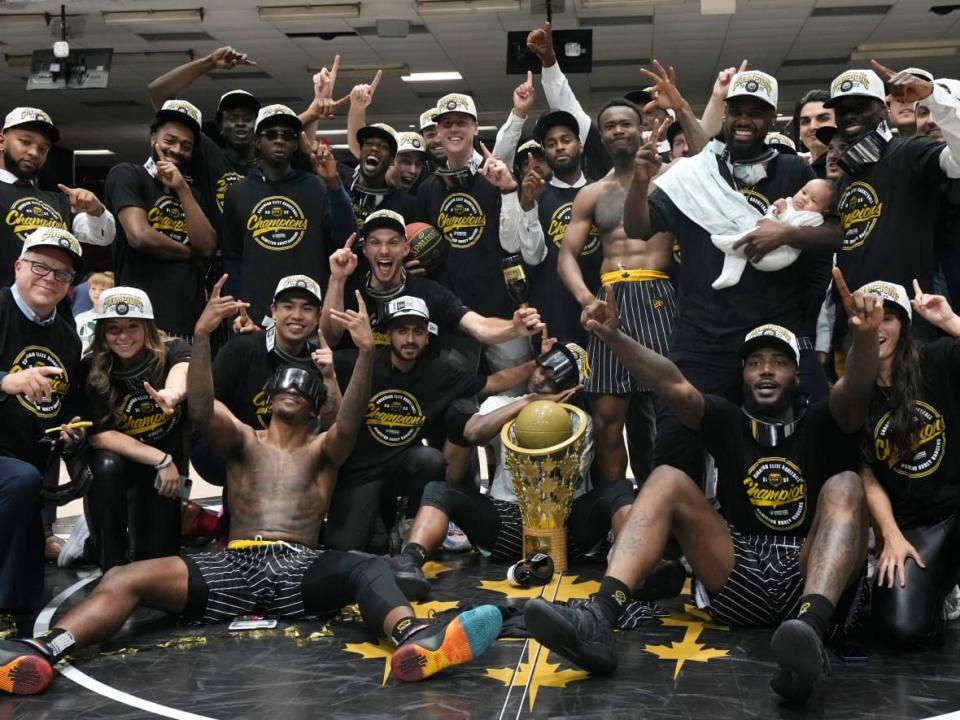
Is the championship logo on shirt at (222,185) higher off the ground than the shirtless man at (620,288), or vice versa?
the championship logo on shirt at (222,185)

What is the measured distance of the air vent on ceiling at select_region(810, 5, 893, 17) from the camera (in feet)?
36.6

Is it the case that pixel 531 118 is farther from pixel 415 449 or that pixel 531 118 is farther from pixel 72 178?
pixel 415 449

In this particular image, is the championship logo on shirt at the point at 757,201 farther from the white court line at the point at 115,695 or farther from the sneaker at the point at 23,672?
the sneaker at the point at 23,672

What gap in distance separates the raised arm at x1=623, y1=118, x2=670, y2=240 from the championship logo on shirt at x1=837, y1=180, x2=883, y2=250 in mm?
749

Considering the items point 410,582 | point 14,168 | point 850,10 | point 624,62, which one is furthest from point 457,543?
point 624,62

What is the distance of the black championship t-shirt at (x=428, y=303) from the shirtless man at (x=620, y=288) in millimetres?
558

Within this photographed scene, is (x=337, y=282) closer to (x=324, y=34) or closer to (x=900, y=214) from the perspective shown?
(x=900, y=214)

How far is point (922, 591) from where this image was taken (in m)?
3.80

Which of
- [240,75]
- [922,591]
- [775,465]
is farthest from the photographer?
[240,75]

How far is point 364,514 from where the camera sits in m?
4.98

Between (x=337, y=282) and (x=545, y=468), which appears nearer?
(x=545, y=468)

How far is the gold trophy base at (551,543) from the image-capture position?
4828 mm

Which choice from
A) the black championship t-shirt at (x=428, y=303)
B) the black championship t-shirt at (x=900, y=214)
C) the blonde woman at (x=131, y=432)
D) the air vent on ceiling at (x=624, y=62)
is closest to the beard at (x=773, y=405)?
the black championship t-shirt at (x=900, y=214)

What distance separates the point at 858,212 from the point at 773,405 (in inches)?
34.5
